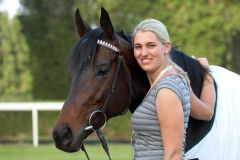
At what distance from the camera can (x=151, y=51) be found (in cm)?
310

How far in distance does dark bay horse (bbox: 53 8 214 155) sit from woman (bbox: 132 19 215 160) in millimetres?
255

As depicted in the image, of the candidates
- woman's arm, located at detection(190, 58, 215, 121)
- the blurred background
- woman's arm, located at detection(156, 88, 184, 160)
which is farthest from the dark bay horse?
the blurred background

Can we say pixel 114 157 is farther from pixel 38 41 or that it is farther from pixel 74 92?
pixel 38 41

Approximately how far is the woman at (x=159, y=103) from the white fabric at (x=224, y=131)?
606 mm

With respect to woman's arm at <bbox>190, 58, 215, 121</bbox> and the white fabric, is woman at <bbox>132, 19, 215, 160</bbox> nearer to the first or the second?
woman's arm at <bbox>190, 58, 215, 121</bbox>

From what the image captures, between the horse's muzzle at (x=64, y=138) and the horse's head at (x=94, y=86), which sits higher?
the horse's head at (x=94, y=86)

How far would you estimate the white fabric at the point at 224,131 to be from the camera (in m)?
3.65

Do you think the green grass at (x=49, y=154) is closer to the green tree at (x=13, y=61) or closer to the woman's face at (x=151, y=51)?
the woman's face at (x=151, y=51)

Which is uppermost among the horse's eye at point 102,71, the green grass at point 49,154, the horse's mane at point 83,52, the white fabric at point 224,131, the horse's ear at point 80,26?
the horse's ear at point 80,26

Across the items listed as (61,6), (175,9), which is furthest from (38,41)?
(175,9)

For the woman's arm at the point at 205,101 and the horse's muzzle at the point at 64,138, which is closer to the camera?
the horse's muzzle at the point at 64,138

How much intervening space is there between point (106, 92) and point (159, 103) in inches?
20.4

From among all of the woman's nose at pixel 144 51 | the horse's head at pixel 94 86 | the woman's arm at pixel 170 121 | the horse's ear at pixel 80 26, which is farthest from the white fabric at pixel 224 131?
the horse's ear at pixel 80 26

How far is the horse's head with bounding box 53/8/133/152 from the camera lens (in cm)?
321
